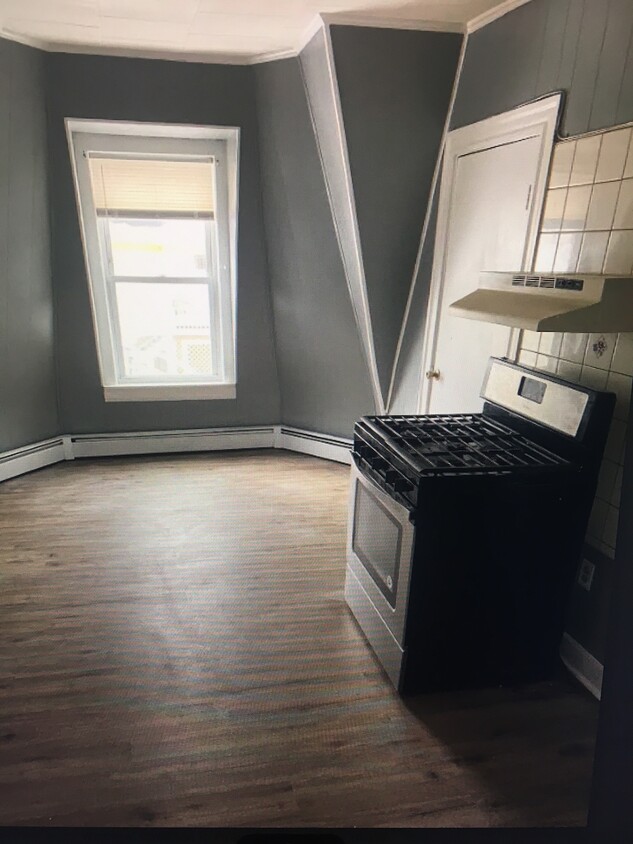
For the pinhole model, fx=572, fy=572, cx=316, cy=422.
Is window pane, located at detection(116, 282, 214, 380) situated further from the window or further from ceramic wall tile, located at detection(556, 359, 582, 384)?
ceramic wall tile, located at detection(556, 359, 582, 384)

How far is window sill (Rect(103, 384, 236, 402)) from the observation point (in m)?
4.15

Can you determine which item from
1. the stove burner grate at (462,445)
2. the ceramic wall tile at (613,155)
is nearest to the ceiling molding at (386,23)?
the ceramic wall tile at (613,155)

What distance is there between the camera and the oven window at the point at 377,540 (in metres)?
2.00

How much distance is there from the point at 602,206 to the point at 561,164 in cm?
33

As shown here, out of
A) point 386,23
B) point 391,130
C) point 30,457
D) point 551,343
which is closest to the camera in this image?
point 551,343

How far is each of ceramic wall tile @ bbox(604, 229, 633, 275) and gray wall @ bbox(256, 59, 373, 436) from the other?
1.86 m

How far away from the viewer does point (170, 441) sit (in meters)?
4.36

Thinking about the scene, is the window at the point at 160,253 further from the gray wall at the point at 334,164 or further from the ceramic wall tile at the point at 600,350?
the ceramic wall tile at the point at 600,350

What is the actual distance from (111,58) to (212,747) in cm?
356

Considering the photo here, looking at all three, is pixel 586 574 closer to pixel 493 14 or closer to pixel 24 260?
pixel 493 14

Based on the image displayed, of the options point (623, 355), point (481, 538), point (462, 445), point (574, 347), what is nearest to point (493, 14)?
point (574, 347)

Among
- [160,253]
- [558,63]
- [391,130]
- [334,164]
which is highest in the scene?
[558,63]

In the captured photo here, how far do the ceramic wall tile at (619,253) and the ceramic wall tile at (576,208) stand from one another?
188 mm

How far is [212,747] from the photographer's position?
1804 mm
